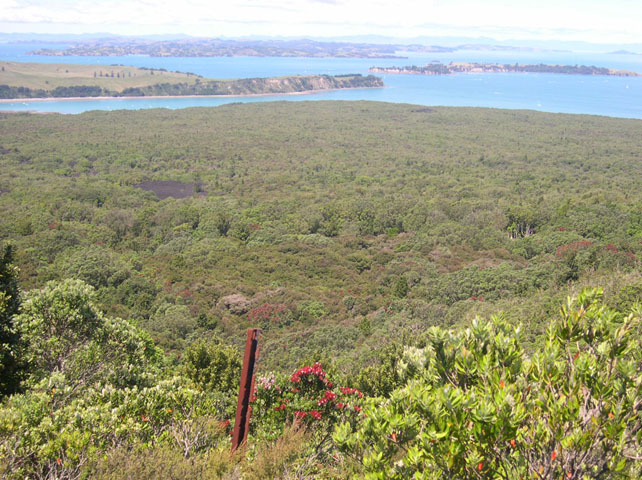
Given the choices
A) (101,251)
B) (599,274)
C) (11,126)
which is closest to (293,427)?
(599,274)

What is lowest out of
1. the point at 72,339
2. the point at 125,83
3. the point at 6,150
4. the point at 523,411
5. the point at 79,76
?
the point at 6,150

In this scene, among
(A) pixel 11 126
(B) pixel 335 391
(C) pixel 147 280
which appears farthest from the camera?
(A) pixel 11 126

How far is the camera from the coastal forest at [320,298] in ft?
15.4

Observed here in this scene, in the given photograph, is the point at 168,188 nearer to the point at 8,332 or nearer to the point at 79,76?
the point at 8,332

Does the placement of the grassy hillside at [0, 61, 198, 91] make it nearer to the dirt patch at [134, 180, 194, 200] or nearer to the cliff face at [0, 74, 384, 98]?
the cliff face at [0, 74, 384, 98]

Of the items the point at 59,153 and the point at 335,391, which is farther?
the point at 59,153

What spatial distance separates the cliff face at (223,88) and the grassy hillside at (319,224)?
144 feet

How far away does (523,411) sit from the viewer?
4281mm

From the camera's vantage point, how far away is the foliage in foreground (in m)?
4.23

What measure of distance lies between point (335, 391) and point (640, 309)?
19.8 ft

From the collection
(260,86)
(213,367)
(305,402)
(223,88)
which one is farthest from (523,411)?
(260,86)

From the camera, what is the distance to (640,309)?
4.75 meters

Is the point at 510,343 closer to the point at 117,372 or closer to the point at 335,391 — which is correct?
the point at 335,391

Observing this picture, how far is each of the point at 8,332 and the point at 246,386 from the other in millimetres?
5849
